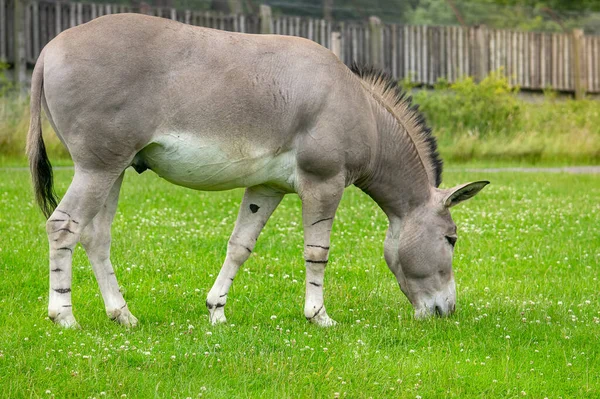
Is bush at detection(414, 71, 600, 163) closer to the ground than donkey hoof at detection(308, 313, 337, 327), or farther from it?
closer to the ground

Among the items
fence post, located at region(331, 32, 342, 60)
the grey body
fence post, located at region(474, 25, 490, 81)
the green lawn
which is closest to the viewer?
the green lawn

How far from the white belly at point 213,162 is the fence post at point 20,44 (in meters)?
15.7

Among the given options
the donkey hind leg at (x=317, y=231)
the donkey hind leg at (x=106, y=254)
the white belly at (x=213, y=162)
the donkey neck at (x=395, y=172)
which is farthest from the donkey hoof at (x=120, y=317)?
the donkey neck at (x=395, y=172)

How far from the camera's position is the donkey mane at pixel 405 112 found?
7984 mm

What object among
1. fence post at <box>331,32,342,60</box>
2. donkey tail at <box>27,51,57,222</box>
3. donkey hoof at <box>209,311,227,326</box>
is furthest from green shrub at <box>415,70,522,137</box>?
donkey tail at <box>27,51,57,222</box>

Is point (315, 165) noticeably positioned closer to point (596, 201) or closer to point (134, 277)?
point (134, 277)

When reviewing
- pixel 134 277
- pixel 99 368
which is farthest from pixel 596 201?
pixel 99 368

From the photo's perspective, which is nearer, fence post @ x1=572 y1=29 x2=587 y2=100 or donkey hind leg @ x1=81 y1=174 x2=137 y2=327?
donkey hind leg @ x1=81 y1=174 x2=137 y2=327

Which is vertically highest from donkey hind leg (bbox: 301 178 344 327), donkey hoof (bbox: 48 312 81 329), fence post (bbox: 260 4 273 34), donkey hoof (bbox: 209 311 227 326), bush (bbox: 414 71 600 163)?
donkey hind leg (bbox: 301 178 344 327)

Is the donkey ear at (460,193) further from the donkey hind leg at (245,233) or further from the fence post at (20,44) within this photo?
the fence post at (20,44)

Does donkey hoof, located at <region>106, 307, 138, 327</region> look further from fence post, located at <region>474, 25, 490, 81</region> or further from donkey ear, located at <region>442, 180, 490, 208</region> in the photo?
fence post, located at <region>474, 25, 490, 81</region>

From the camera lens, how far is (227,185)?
23.7 ft

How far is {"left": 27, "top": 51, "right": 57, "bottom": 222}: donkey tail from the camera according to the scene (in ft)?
22.6

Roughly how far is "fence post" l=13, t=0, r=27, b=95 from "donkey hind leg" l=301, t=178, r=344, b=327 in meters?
15.8
